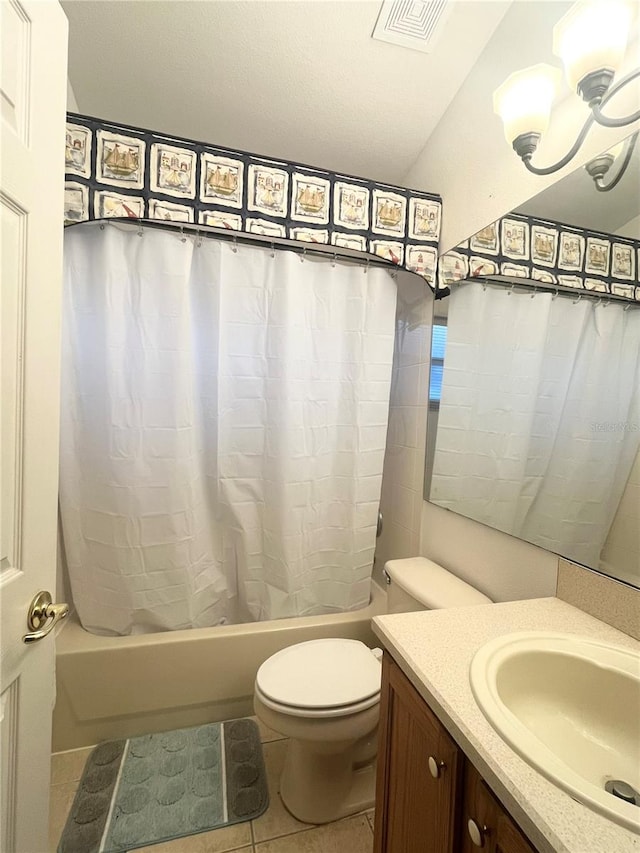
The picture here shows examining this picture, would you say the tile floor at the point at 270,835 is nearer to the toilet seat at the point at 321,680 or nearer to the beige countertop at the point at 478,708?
the toilet seat at the point at 321,680

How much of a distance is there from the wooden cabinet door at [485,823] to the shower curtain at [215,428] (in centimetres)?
111

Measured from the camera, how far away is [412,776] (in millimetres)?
740

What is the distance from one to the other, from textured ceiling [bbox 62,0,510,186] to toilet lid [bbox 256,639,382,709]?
209 centimetres

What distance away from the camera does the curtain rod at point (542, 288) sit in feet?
3.07

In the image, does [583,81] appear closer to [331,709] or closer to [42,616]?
[42,616]

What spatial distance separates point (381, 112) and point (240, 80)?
1.86 ft

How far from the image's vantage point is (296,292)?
5.21 feet

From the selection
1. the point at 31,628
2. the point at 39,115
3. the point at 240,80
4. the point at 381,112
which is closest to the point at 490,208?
the point at 381,112

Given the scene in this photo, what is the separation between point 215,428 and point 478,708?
128 centimetres

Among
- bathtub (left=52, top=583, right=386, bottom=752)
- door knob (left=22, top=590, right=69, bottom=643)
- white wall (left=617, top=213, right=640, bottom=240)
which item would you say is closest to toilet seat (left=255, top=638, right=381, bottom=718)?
bathtub (left=52, top=583, right=386, bottom=752)

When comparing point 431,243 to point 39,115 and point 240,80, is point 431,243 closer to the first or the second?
point 240,80

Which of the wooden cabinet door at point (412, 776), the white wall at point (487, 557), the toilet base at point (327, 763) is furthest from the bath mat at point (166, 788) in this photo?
the white wall at point (487, 557)

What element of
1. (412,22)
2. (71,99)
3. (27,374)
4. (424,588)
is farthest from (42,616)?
(412,22)

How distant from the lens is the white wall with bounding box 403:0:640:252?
41.4 inches
